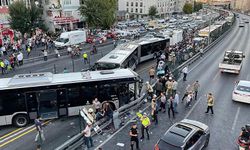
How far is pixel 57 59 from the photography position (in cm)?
3712

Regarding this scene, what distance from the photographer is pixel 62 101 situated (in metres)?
18.3

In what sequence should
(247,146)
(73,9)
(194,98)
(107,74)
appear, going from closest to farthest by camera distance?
1. (247,146)
2. (107,74)
3. (194,98)
4. (73,9)

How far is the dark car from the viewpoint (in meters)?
12.5

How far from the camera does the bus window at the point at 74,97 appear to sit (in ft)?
60.5

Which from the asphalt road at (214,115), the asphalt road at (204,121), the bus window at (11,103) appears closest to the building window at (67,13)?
the asphalt road at (204,121)

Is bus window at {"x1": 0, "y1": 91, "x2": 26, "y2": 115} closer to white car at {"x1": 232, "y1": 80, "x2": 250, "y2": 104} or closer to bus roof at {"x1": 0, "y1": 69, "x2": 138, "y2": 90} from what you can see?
bus roof at {"x1": 0, "y1": 69, "x2": 138, "y2": 90}

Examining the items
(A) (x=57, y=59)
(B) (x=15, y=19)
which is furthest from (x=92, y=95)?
(B) (x=15, y=19)

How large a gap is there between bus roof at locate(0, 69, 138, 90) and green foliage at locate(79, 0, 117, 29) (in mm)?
38615

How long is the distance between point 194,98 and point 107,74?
7848 millimetres

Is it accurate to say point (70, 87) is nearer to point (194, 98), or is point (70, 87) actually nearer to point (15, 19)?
point (194, 98)

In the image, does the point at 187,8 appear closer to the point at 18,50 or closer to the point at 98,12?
the point at 98,12

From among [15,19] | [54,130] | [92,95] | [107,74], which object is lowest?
[54,130]

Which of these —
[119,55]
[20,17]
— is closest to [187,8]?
[20,17]

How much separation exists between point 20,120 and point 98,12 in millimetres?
42130
